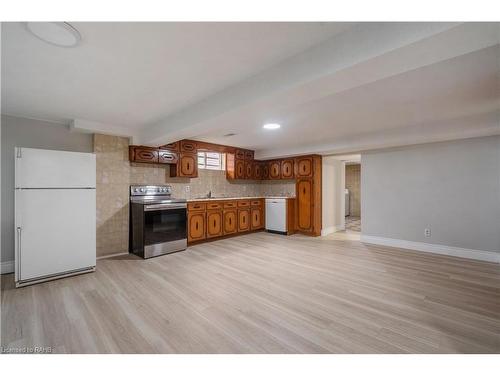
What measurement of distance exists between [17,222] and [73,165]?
84 cm

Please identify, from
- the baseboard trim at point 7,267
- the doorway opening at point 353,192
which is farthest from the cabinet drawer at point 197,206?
the doorway opening at point 353,192

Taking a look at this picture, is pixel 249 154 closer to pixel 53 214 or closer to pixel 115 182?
pixel 115 182

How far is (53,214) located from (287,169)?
15.4ft

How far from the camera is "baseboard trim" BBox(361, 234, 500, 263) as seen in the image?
3463 mm

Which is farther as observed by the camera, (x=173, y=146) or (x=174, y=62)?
(x=173, y=146)

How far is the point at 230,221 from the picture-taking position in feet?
16.5

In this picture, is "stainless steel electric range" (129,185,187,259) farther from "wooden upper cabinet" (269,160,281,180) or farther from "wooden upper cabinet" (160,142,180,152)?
"wooden upper cabinet" (269,160,281,180)

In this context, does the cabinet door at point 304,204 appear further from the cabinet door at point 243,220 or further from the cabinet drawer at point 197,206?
the cabinet drawer at point 197,206

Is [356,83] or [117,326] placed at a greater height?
[356,83]

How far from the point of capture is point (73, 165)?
2.86 meters

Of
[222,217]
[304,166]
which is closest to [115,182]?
[222,217]

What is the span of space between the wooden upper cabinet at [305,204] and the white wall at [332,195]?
356mm
